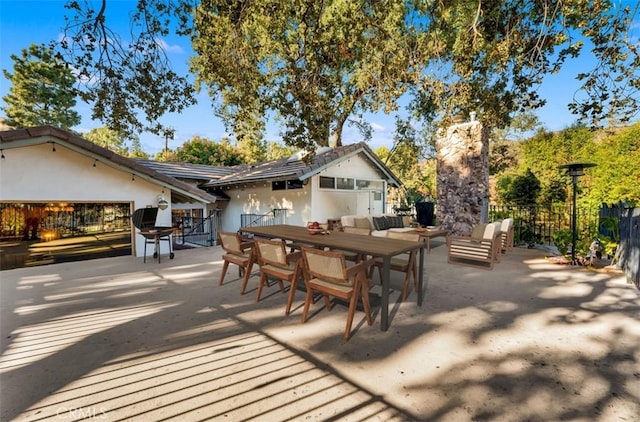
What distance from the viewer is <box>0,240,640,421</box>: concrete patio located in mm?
2082

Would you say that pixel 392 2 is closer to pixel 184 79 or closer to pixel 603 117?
pixel 603 117

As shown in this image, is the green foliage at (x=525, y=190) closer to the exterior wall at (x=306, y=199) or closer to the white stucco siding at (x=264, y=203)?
the exterior wall at (x=306, y=199)

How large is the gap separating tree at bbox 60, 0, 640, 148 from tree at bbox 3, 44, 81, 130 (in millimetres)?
18364

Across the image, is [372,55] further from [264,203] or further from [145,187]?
[264,203]

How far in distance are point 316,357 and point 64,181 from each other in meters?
7.99

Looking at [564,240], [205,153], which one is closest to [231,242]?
[564,240]

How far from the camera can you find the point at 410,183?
19516 millimetres

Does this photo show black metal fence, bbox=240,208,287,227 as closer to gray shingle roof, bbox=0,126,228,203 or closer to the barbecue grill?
gray shingle roof, bbox=0,126,228,203

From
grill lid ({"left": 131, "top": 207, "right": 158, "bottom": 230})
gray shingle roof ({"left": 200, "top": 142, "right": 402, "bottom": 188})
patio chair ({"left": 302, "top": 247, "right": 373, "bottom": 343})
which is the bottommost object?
patio chair ({"left": 302, "top": 247, "right": 373, "bottom": 343})

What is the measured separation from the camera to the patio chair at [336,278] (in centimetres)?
312

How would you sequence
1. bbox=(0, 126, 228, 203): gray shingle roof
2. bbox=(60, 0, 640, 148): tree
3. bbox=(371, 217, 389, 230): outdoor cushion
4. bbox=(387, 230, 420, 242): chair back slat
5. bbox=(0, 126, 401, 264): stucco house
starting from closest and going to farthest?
bbox=(60, 0, 640, 148): tree
bbox=(387, 230, 420, 242): chair back slat
bbox=(0, 126, 228, 203): gray shingle roof
bbox=(0, 126, 401, 264): stucco house
bbox=(371, 217, 389, 230): outdoor cushion

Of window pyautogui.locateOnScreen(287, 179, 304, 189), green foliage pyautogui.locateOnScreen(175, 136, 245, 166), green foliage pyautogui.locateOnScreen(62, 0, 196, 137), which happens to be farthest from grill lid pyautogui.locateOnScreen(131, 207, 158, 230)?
green foliage pyautogui.locateOnScreen(175, 136, 245, 166)

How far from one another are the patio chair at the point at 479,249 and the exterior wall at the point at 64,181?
8618 millimetres

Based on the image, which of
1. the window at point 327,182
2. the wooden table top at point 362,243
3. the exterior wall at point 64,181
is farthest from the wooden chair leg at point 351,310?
the window at point 327,182
